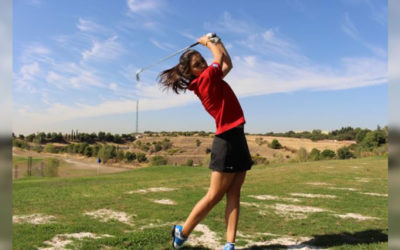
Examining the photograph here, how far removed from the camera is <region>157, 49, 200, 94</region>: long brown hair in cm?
368

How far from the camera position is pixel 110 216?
18.0ft

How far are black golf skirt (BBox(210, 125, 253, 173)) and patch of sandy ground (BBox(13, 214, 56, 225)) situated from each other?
10.2ft

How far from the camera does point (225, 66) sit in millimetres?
3695

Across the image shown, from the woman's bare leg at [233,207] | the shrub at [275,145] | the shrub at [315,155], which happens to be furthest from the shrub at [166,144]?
the woman's bare leg at [233,207]

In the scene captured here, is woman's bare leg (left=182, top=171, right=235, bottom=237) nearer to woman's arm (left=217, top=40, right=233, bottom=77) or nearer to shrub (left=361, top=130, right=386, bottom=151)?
woman's arm (left=217, top=40, right=233, bottom=77)

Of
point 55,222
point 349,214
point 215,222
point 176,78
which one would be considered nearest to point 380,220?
point 349,214

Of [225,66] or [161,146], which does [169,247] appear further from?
[161,146]

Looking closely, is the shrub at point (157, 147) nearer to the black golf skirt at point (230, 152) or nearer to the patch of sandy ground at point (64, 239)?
the patch of sandy ground at point (64, 239)

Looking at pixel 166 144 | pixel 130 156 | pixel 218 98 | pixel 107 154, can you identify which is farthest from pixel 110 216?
pixel 166 144

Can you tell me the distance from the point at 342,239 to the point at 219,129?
2.30 meters

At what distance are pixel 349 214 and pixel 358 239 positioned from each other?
6.25 feet

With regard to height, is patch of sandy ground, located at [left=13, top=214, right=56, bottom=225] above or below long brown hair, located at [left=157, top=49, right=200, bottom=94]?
below

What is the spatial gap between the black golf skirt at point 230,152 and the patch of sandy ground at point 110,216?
7.11 feet

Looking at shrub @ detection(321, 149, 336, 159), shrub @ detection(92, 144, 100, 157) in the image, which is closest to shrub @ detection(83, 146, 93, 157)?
shrub @ detection(92, 144, 100, 157)
